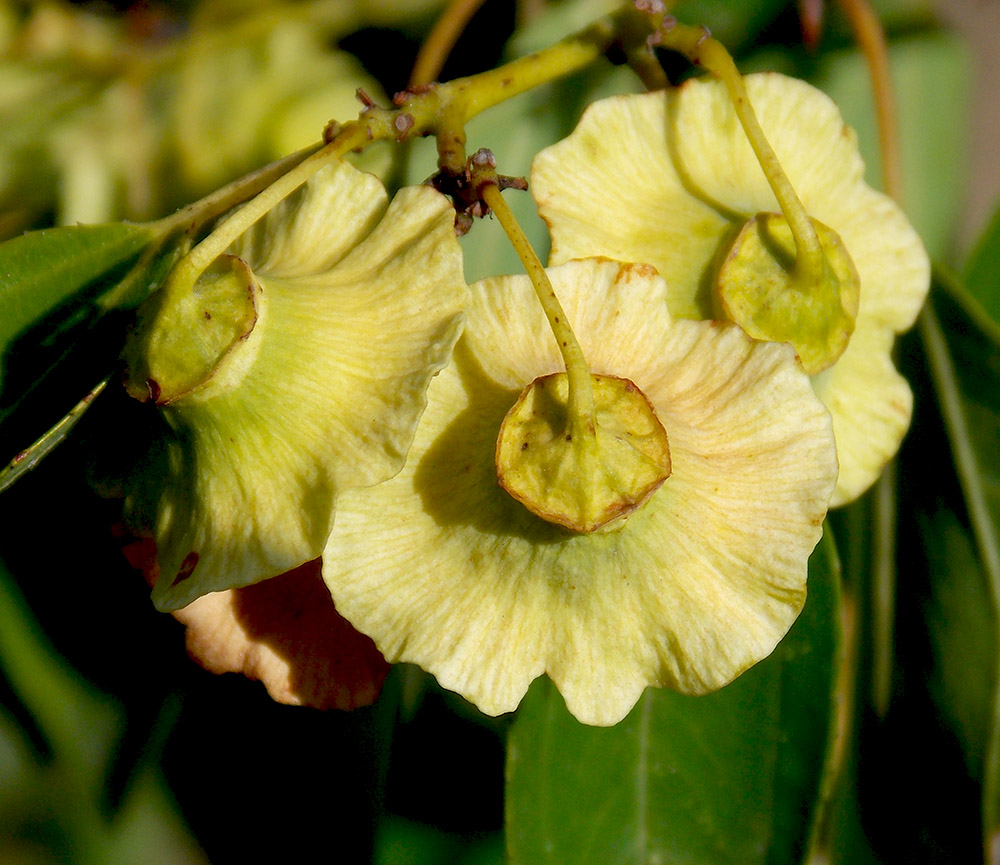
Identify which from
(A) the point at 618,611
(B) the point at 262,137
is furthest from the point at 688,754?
(B) the point at 262,137

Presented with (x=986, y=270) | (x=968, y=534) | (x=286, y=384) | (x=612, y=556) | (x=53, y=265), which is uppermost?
(x=53, y=265)

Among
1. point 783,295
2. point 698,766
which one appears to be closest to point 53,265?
point 783,295

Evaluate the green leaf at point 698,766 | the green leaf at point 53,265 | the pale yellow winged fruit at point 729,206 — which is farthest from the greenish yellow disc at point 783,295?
the green leaf at point 53,265

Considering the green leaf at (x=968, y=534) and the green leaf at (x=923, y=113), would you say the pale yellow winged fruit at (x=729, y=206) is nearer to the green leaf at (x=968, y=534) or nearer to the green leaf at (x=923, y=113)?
the green leaf at (x=968, y=534)

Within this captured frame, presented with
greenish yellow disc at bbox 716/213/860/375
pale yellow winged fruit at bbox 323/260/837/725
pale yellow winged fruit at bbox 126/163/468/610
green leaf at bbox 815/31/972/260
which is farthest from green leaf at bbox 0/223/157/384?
green leaf at bbox 815/31/972/260

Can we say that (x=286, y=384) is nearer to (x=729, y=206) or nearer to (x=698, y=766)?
(x=729, y=206)

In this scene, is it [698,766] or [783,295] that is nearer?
[783,295]

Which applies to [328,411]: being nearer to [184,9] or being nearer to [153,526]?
[153,526]

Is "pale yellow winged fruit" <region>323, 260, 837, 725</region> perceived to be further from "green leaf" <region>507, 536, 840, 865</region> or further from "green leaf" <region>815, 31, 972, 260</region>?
"green leaf" <region>815, 31, 972, 260</region>
